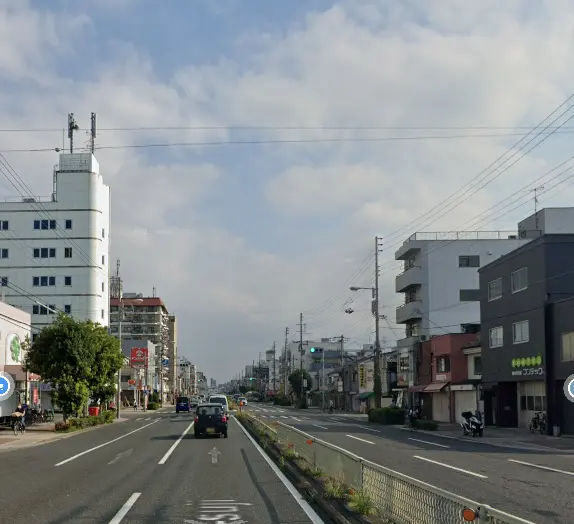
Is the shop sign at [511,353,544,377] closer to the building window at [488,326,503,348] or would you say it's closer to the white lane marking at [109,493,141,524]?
the building window at [488,326,503,348]

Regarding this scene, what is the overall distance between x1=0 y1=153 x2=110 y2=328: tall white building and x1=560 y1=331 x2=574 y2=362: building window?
67.0m

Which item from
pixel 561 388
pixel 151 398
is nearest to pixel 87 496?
pixel 561 388

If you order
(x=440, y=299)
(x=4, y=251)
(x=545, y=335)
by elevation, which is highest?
(x=4, y=251)

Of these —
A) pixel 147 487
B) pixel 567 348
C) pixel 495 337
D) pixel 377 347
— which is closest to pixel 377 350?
pixel 377 347

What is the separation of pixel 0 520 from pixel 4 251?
90745 mm

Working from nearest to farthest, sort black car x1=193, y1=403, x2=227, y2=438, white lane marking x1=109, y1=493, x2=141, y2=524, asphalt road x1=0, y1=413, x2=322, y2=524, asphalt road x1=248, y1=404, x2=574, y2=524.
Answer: white lane marking x1=109, y1=493, x2=141, y2=524 < asphalt road x1=0, y1=413, x2=322, y2=524 < asphalt road x1=248, y1=404, x2=574, y2=524 < black car x1=193, y1=403, x2=227, y2=438

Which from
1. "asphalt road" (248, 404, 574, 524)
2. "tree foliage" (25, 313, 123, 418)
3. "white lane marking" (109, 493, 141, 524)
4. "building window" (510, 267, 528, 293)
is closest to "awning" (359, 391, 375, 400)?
"building window" (510, 267, 528, 293)

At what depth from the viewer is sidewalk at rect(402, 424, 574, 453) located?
110 feet

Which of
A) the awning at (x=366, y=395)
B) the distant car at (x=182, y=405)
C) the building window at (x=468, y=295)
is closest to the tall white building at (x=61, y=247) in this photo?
the distant car at (x=182, y=405)

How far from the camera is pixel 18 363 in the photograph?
54.0 m

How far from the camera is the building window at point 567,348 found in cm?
3925

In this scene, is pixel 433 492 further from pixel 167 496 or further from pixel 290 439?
pixel 290 439

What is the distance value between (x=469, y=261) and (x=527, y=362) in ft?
111

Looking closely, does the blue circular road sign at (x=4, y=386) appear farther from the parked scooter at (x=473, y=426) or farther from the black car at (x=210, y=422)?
the parked scooter at (x=473, y=426)
